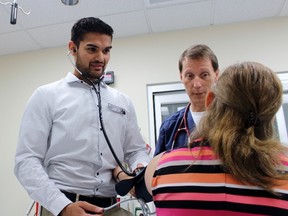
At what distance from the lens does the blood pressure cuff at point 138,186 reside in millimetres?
859

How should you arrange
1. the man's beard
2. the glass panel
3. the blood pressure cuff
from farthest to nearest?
the glass panel → the man's beard → the blood pressure cuff

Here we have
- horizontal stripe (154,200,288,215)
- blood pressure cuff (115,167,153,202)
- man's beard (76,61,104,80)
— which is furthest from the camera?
man's beard (76,61,104,80)

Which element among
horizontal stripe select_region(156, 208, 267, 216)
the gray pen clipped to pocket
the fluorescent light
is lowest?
horizontal stripe select_region(156, 208, 267, 216)

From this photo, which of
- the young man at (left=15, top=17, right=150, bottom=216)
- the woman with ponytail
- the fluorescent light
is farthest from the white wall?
the woman with ponytail

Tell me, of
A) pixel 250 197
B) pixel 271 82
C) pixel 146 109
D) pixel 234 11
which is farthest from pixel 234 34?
pixel 250 197

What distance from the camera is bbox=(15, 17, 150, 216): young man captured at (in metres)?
1.01

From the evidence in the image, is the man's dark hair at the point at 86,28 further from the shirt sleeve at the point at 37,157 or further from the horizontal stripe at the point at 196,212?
the horizontal stripe at the point at 196,212

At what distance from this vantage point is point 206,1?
224 cm

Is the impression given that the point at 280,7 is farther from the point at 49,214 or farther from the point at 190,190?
the point at 49,214

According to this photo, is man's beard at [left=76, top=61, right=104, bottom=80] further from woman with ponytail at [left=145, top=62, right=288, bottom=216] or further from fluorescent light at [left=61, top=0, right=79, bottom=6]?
fluorescent light at [left=61, top=0, right=79, bottom=6]

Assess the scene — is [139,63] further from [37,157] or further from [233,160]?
[233,160]

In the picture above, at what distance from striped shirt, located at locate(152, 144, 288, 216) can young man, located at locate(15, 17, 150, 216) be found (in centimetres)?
38

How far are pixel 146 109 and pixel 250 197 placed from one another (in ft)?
6.31

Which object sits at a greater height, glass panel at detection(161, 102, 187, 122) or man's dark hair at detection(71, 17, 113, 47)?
man's dark hair at detection(71, 17, 113, 47)
